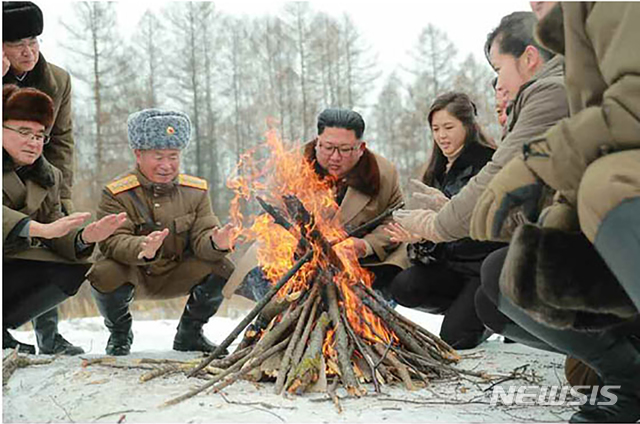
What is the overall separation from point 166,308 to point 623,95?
7.21 meters

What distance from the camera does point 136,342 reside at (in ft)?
16.1

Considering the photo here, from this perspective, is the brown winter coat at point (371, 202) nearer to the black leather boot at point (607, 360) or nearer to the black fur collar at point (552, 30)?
the black leather boot at point (607, 360)

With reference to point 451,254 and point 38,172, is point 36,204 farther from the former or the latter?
point 451,254

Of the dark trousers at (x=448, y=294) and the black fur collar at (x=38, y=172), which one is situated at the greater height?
the black fur collar at (x=38, y=172)

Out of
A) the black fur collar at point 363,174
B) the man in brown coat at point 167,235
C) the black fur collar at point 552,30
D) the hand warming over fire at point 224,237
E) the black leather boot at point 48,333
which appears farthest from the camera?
the black fur collar at point 363,174

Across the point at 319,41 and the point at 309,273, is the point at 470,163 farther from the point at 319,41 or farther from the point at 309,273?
the point at 319,41

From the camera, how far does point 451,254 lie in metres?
4.24

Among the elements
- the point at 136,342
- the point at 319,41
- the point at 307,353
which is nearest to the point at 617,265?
the point at 307,353

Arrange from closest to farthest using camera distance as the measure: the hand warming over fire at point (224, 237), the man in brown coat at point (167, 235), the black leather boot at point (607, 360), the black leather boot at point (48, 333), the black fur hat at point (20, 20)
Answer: the black leather boot at point (607, 360) < the black fur hat at point (20, 20) < the hand warming over fire at point (224, 237) < the man in brown coat at point (167, 235) < the black leather boot at point (48, 333)

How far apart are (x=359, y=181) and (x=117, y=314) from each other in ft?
5.90

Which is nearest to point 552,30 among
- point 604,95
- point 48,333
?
point 604,95

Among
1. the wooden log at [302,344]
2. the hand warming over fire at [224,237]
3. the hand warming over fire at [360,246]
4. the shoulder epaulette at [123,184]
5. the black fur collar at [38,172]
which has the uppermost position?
the black fur collar at [38,172]

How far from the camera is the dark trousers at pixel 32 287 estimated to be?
3.76 meters

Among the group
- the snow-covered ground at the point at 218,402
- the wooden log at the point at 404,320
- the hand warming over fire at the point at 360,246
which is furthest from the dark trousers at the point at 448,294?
the snow-covered ground at the point at 218,402
